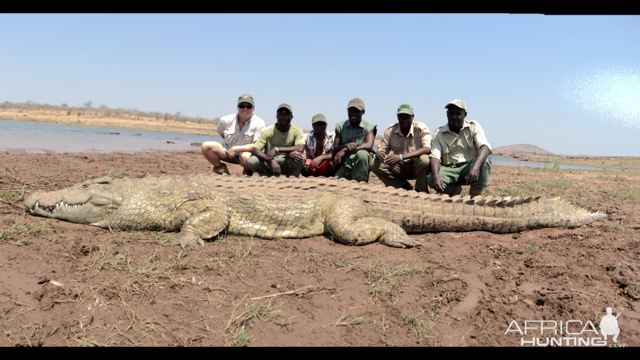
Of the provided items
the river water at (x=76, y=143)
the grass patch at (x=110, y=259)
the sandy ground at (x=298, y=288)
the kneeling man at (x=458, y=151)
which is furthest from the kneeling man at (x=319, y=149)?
the river water at (x=76, y=143)

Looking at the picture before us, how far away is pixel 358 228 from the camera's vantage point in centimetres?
434

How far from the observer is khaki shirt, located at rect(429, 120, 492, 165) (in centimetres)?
594

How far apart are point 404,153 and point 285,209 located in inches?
113

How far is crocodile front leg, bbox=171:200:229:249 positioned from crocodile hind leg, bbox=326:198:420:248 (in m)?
1.31

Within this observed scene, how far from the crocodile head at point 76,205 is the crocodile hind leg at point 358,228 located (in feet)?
8.78

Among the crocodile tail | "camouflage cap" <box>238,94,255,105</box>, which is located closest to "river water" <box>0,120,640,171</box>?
"camouflage cap" <box>238,94,255,105</box>

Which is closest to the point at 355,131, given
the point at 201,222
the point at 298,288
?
the point at 201,222

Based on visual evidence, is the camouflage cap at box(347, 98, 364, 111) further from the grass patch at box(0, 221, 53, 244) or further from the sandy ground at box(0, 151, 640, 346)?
the grass patch at box(0, 221, 53, 244)

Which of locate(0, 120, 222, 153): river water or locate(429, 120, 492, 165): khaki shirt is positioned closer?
locate(429, 120, 492, 165): khaki shirt

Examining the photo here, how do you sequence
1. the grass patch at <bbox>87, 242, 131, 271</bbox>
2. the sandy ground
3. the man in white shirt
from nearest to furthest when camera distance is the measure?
the sandy ground, the grass patch at <bbox>87, 242, 131, 271</bbox>, the man in white shirt

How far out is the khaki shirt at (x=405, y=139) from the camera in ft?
20.7

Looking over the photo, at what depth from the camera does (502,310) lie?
2.79 meters

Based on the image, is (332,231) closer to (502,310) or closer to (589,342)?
(502,310)
